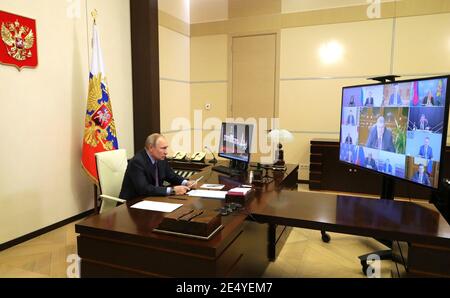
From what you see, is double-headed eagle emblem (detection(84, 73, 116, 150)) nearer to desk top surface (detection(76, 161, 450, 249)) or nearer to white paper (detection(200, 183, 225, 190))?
white paper (detection(200, 183, 225, 190))

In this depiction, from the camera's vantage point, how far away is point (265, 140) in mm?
5605

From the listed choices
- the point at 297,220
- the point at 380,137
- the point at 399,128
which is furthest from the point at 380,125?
the point at 297,220

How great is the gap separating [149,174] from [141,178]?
0.14 m

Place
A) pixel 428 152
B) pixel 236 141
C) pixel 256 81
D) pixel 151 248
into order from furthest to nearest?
1. pixel 256 81
2. pixel 236 141
3. pixel 428 152
4. pixel 151 248

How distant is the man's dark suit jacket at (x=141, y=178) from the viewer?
7.74 feet

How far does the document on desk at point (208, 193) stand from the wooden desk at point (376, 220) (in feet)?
1.06

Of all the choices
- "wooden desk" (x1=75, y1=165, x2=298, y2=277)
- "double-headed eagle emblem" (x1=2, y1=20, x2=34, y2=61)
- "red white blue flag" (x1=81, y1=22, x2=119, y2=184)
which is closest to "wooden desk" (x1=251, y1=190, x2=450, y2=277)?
"wooden desk" (x1=75, y1=165, x2=298, y2=277)

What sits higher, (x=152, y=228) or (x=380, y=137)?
(x=380, y=137)

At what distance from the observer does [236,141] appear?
3133 mm

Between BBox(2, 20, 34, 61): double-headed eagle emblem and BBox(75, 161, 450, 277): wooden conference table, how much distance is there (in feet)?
6.62

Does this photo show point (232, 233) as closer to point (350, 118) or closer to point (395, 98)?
point (395, 98)

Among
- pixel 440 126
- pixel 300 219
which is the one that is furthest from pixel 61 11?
pixel 440 126

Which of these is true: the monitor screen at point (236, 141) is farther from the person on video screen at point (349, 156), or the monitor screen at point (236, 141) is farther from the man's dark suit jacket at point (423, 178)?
the man's dark suit jacket at point (423, 178)

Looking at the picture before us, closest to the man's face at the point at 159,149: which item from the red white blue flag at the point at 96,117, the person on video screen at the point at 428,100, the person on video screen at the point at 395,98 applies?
the red white blue flag at the point at 96,117
